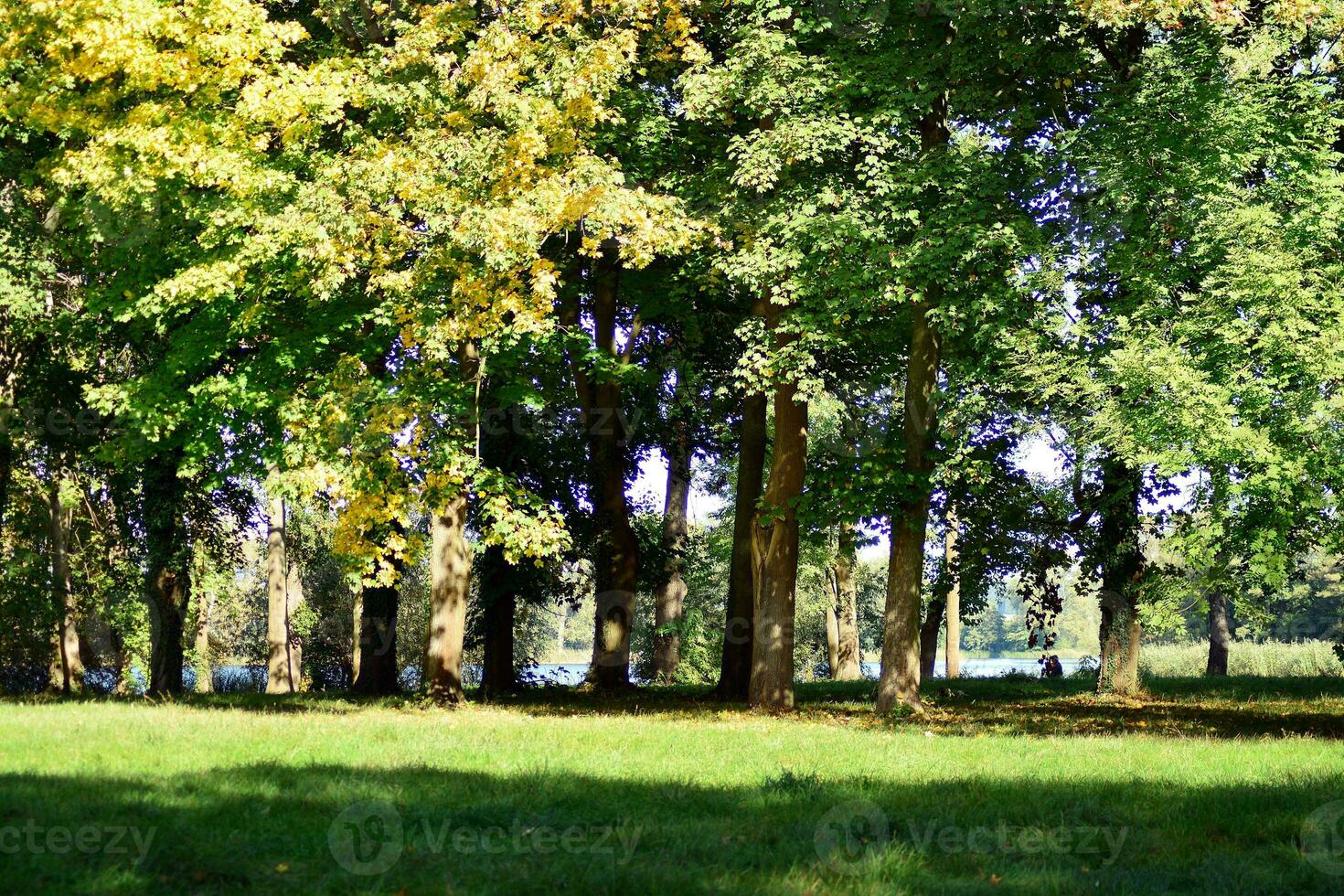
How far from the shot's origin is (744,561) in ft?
82.0

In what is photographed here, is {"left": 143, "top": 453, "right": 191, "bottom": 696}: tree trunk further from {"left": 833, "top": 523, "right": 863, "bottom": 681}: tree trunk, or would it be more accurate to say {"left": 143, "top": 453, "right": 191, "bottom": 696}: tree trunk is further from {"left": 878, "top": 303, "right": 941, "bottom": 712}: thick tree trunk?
{"left": 833, "top": 523, "right": 863, "bottom": 681}: tree trunk

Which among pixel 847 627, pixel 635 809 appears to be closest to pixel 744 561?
pixel 635 809

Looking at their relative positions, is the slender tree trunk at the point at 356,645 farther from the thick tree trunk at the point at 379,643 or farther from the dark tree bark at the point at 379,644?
the dark tree bark at the point at 379,644

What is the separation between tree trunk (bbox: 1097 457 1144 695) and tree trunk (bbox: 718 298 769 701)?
6672 millimetres

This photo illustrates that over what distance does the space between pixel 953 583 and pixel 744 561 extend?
4248 millimetres

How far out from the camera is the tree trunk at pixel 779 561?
21750 millimetres

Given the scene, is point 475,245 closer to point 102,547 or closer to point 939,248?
point 939,248

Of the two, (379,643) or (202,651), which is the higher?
(379,643)

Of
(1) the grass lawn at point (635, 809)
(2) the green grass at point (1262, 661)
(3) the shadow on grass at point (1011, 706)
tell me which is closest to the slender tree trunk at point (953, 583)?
(3) the shadow on grass at point (1011, 706)

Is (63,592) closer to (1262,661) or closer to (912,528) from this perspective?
(912,528)

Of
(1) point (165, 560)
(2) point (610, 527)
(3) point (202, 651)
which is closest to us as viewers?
(1) point (165, 560)

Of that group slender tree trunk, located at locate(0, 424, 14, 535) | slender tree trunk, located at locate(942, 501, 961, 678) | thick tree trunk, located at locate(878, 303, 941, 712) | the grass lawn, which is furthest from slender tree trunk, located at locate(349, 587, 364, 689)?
the grass lawn

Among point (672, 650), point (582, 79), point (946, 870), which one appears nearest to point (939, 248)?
point (582, 79)

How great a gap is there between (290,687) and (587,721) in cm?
2280
